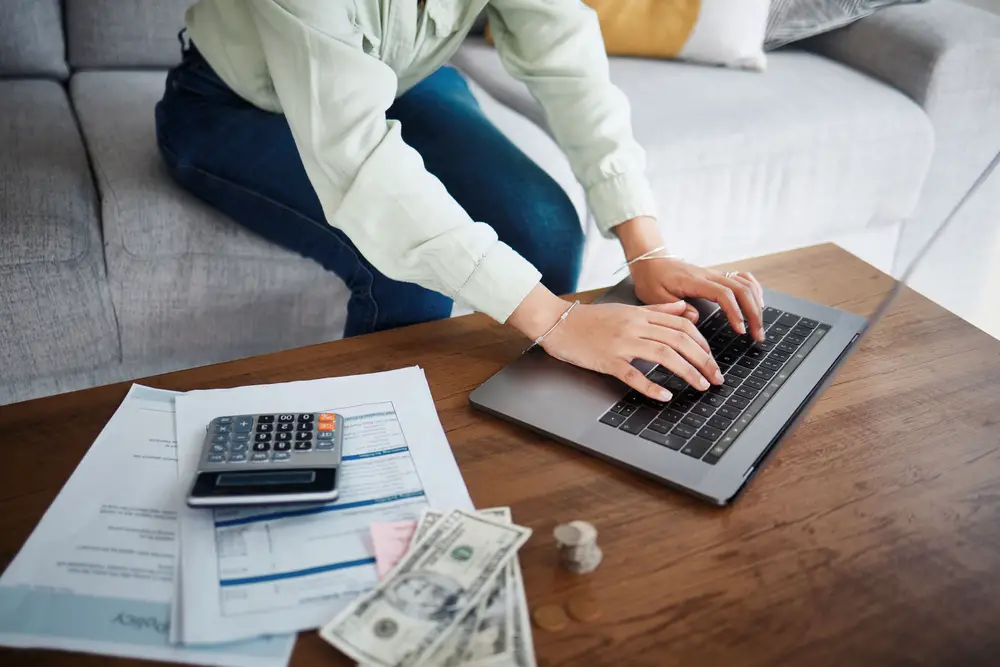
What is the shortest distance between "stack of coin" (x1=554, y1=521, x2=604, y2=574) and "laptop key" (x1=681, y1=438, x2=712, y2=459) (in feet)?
0.45

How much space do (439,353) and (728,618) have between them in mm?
408

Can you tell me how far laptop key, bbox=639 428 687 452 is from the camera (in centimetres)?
73

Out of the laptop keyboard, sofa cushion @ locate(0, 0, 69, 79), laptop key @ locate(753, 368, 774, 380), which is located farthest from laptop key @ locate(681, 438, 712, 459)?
sofa cushion @ locate(0, 0, 69, 79)

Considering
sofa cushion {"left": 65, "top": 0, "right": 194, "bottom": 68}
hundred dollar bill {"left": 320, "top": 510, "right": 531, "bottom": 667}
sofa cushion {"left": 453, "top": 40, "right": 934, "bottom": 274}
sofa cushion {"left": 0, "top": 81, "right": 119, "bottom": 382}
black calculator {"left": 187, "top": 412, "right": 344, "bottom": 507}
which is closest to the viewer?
hundred dollar bill {"left": 320, "top": 510, "right": 531, "bottom": 667}

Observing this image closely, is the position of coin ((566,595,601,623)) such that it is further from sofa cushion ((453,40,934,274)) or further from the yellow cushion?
the yellow cushion

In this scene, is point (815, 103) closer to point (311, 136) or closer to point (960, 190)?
point (960, 190)

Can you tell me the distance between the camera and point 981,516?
2.22 ft

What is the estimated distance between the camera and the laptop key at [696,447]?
716 millimetres

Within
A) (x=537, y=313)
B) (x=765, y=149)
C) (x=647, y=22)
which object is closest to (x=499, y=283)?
(x=537, y=313)

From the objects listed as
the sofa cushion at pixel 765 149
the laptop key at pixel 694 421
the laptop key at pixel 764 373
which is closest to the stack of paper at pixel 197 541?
the laptop key at pixel 694 421

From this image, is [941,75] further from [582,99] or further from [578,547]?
[578,547]

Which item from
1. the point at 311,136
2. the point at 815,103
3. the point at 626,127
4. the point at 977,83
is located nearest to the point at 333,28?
the point at 311,136

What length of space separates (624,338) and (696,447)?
14 centimetres

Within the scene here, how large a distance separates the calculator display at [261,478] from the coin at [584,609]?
0.23 metres
